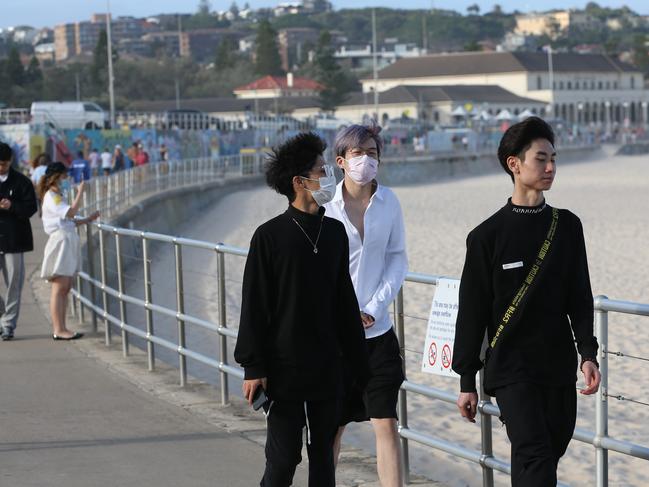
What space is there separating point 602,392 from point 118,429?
3236mm

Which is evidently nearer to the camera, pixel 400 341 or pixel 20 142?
pixel 400 341

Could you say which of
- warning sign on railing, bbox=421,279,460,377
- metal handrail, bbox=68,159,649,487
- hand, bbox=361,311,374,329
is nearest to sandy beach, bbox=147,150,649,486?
warning sign on railing, bbox=421,279,460,377

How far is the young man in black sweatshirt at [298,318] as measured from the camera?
14.9 ft

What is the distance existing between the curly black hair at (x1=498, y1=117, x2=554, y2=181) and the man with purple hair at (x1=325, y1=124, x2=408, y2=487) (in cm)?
90

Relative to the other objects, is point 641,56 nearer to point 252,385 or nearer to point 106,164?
point 106,164

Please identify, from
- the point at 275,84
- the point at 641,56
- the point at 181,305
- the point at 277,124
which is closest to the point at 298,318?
the point at 181,305

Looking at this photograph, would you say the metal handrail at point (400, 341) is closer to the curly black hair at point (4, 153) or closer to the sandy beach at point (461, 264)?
the sandy beach at point (461, 264)

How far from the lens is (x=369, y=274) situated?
540 centimetres

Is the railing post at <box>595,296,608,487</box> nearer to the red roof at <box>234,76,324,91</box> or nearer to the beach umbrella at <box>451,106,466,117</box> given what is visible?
the beach umbrella at <box>451,106,466,117</box>

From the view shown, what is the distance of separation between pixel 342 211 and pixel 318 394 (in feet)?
3.45

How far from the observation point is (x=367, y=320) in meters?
5.25

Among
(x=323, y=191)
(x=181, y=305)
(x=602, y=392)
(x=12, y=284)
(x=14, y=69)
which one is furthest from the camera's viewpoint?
(x=14, y=69)

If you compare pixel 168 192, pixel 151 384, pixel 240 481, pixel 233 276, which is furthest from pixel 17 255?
pixel 168 192

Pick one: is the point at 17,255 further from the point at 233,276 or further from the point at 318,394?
the point at 233,276
